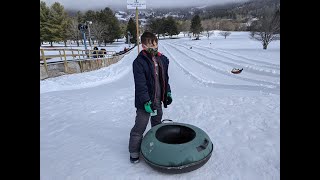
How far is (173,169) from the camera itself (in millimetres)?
2465

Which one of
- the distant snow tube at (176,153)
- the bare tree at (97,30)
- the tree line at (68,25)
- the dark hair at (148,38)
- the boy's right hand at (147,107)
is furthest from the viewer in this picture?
the bare tree at (97,30)

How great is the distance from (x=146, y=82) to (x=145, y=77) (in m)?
0.08

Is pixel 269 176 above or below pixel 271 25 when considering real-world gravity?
below

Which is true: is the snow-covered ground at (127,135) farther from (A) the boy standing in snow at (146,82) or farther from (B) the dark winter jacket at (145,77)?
(B) the dark winter jacket at (145,77)

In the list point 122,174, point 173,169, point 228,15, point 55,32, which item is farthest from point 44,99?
point 228,15

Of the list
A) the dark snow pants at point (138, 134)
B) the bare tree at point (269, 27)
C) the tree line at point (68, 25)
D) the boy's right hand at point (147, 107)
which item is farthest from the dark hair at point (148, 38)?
the tree line at point (68, 25)

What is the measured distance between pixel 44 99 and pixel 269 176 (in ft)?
19.3

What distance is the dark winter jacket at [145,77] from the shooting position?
2.68 metres

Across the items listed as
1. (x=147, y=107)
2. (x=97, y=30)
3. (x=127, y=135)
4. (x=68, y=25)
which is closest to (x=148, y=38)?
(x=147, y=107)

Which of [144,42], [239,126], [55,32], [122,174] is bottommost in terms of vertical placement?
[122,174]

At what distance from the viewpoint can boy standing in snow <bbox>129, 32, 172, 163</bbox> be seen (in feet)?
8.80
